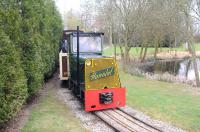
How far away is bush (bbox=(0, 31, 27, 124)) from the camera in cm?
771

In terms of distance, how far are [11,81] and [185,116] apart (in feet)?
18.6

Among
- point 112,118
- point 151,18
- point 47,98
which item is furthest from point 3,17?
point 151,18

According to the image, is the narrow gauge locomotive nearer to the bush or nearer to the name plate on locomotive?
the name plate on locomotive

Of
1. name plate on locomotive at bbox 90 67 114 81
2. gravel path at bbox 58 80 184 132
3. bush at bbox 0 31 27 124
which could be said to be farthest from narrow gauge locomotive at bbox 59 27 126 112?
bush at bbox 0 31 27 124

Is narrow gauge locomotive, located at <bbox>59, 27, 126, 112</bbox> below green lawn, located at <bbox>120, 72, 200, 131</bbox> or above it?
above

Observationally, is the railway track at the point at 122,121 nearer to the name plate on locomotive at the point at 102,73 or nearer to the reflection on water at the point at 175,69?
the name plate on locomotive at the point at 102,73

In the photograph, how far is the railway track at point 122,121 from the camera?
8445mm

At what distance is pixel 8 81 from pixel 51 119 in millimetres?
2166

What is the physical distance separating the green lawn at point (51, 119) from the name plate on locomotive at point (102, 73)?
1.57m

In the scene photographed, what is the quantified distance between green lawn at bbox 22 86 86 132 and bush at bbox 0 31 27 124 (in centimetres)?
87

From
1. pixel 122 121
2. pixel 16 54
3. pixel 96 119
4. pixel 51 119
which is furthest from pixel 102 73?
pixel 16 54

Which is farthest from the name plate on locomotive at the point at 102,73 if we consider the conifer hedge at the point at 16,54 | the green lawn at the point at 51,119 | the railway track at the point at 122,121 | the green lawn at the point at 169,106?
the conifer hedge at the point at 16,54

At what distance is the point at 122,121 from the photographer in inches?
364

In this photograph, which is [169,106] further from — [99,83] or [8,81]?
[8,81]
